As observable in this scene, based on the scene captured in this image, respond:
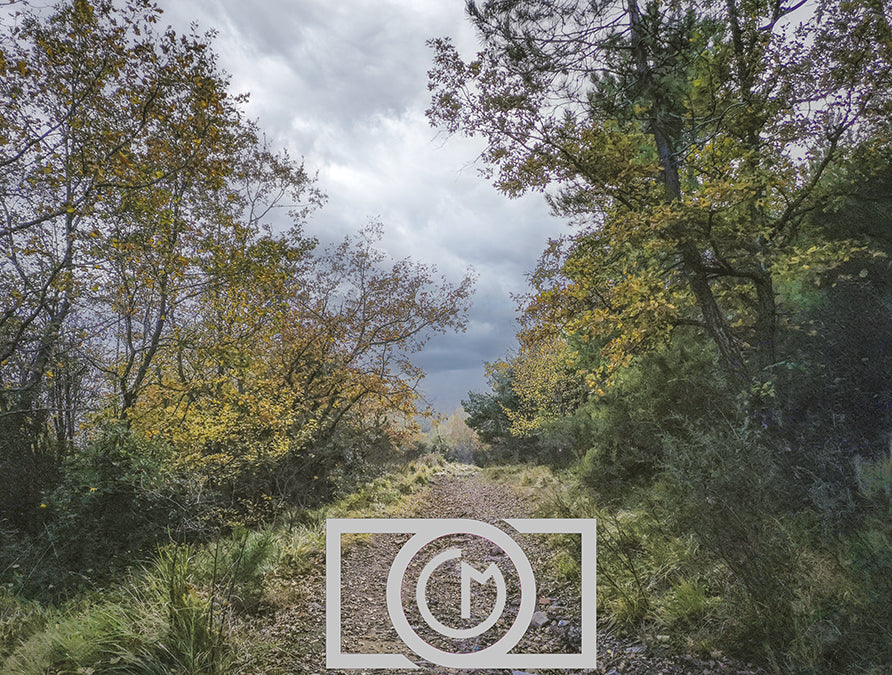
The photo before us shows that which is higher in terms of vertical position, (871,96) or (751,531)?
(871,96)

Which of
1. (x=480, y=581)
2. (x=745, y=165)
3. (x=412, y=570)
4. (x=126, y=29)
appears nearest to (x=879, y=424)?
(x=745, y=165)

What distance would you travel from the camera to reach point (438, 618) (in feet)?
15.5

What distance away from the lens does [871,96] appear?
17.4 ft

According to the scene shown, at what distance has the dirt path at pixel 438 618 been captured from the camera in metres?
3.59

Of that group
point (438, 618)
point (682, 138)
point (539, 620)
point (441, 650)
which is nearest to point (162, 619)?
point (441, 650)

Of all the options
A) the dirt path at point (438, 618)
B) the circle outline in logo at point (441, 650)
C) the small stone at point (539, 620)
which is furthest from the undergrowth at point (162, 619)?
the small stone at point (539, 620)

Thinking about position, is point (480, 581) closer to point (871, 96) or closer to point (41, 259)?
point (871, 96)

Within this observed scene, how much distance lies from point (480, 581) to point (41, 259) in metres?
8.81

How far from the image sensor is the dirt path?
359 cm

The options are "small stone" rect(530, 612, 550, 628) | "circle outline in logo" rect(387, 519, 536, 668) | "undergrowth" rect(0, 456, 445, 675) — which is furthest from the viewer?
"small stone" rect(530, 612, 550, 628)

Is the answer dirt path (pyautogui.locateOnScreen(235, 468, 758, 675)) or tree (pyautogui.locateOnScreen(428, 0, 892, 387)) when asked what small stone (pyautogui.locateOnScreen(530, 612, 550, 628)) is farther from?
tree (pyautogui.locateOnScreen(428, 0, 892, 387))

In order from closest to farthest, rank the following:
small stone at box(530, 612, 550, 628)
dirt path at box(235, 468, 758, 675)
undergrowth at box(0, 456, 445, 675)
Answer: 1. undergrowth at box(0, 456, 445, 675)
2. dirt path at box(235, 468, 758, 675)
3. small stone at box(530, 612, 550, 628)

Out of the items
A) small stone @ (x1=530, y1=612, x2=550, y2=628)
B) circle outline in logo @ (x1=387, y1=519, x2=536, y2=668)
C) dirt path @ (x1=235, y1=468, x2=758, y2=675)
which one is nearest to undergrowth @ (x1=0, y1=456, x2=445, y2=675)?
dirt path @ (x1=235, y1=468, x2=758, y2=675)

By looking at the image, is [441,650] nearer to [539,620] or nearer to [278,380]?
[539,620]
